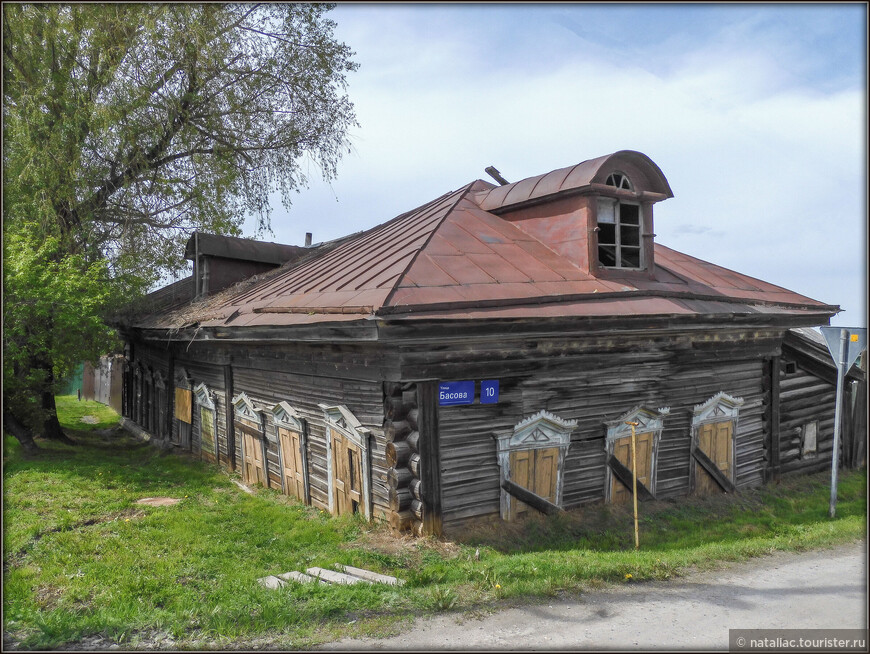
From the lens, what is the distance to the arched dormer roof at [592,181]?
9445 mm

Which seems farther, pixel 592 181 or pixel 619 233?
pixel 619 233

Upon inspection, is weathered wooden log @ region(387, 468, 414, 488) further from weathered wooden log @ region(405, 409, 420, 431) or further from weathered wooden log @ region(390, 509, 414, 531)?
weathered wooden log @ region(405, 409, 420, 431)

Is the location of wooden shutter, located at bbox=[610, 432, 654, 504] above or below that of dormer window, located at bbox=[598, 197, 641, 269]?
below

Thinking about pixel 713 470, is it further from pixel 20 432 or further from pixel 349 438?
pixel 20 432

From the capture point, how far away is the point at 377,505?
7.91 m

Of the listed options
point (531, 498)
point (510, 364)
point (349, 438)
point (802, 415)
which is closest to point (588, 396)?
point (510, 364)

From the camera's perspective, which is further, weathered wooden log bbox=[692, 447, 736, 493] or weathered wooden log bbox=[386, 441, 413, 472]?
weathered wooden log bbox=[692, 447, 736, 493]

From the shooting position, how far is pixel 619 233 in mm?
9906

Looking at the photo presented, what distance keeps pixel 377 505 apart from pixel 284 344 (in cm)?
303

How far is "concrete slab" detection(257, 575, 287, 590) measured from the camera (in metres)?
5.94

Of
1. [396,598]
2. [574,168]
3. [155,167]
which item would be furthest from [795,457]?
[155,167]

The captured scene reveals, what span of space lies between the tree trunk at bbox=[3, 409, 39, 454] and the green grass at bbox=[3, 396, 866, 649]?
6.35ft

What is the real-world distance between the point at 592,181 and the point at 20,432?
12.8 metres
